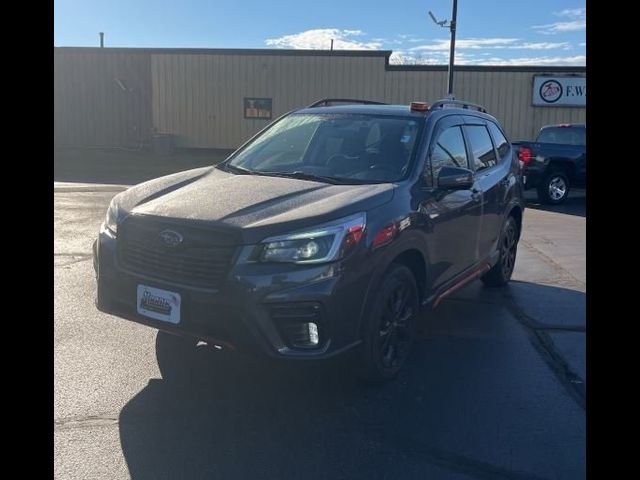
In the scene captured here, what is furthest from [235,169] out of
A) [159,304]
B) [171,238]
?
[159,304]

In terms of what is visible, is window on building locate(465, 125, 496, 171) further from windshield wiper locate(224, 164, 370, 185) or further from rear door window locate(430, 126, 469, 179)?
windshield wiper locate(224, 164, 370, 185)

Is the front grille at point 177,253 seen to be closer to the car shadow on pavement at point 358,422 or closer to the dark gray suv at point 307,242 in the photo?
the dark gray suv at point 307,242

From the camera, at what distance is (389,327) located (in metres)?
4.29

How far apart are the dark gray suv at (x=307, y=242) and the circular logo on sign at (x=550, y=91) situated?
67.8 feet

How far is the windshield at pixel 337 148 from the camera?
4.72 m

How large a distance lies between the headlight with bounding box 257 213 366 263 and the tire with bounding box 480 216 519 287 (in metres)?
3.27

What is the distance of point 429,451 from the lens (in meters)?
3.50

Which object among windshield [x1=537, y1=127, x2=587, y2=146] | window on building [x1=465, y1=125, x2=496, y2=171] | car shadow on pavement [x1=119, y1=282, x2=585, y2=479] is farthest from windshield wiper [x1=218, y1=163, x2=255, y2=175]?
windshield [x1=537, y1=127, x2=587, y2=146]

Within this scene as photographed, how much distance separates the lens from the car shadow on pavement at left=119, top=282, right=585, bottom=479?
333cm

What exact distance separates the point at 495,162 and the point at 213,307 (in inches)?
142

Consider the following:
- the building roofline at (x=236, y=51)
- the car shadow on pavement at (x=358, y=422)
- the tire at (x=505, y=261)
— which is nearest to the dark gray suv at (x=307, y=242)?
the car shadow on pavement at (x=358, y=422)
